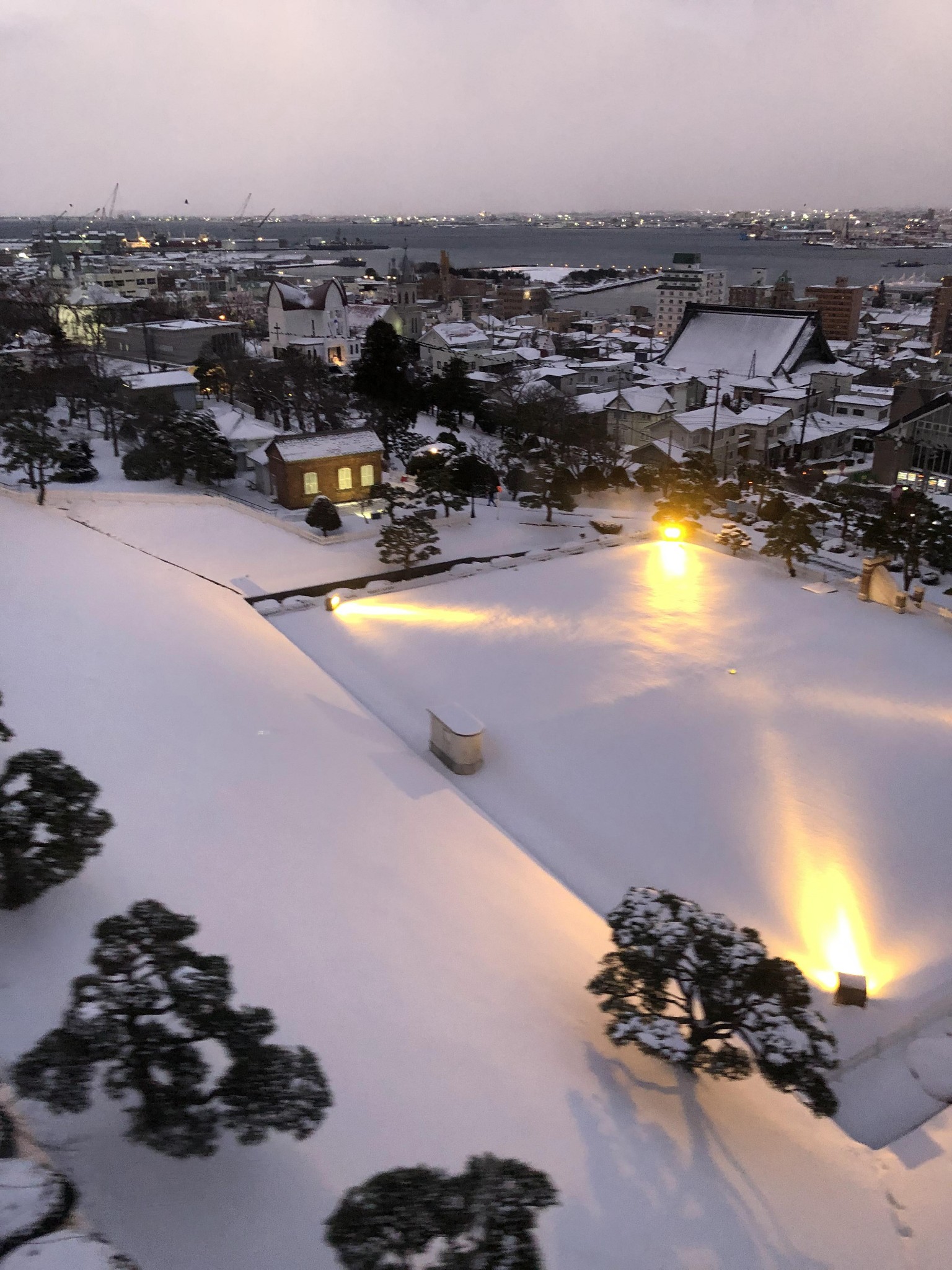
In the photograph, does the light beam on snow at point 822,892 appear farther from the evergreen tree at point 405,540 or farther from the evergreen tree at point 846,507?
the evergreen tree at point 846,507

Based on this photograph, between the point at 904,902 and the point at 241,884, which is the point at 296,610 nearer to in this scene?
the point at 241,884

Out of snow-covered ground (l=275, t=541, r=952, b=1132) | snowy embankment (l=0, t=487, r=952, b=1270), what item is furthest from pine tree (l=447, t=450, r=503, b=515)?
snowy embankment (l=0, t=487, r=952, b=1270)

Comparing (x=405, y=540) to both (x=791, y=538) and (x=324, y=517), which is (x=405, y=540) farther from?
(x=791, y=538)

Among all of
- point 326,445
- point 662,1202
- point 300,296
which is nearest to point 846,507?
point 326,445

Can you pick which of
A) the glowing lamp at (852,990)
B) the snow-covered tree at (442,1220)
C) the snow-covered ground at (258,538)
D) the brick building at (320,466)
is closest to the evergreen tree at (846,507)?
the snow-covered ground at (258,538)

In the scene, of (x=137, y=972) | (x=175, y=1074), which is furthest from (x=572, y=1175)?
(x=137, y=972)

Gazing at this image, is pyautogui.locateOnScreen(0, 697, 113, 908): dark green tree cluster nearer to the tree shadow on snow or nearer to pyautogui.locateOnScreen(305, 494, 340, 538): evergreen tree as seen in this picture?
the tree shadow on snow

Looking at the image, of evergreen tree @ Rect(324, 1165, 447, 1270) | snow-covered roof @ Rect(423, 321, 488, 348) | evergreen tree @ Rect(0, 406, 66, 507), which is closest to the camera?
evergreen tree @ Rect(324, 1165, 447, 1270)
